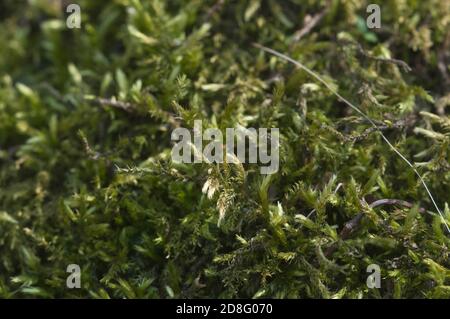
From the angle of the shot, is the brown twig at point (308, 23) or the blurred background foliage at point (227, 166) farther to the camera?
the brown twig at point (308, 23)

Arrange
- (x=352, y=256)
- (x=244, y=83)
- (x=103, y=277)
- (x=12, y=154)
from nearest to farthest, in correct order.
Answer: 1. (x=352, y=256)
2. (x=103, y=277)
3. (x=244, y=83)
4. (x=12, y=154)

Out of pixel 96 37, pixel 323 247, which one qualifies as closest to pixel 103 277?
pixel 323 247

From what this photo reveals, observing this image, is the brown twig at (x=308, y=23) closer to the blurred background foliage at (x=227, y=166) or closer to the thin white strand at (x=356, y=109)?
the blurred background foliage at (x=227, y=166)

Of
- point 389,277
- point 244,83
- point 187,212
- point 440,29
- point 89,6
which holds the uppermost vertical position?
point 89,6

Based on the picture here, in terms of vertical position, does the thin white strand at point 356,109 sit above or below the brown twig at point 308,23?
below

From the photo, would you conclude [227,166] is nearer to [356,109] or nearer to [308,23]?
[356,109]

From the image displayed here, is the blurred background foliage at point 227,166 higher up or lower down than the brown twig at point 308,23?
lower down

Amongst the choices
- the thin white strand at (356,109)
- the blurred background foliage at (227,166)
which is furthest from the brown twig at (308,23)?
the thin white strand at (356,109)

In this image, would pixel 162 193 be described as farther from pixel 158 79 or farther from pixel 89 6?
pixel 89 6

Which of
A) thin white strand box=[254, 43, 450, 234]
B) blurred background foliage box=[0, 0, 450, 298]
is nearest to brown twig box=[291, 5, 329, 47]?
blurred background foliage box=[0, 0, 450, 298]
